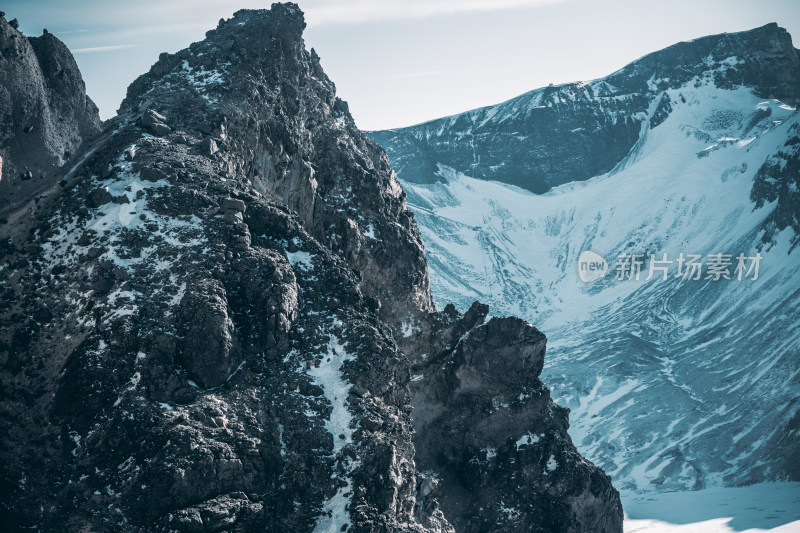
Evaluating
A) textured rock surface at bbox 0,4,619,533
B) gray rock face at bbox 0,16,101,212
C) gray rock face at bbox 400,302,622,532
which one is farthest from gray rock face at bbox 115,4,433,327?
gray rock face at bbox 400,302,622,532

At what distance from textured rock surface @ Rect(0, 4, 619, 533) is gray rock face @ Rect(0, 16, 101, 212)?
24.0ft

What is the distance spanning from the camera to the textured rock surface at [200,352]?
283 ft

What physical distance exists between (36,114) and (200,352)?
138 ft

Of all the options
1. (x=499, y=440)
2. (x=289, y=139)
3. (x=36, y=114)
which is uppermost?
(x=36, y=114)

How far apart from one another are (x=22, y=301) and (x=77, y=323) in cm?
560

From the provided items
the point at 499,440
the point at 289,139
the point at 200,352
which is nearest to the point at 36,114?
the point at 289,139

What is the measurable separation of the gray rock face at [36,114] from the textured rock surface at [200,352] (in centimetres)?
732

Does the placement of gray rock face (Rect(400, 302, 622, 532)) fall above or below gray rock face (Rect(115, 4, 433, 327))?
below

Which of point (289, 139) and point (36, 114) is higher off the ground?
point (36, 114)

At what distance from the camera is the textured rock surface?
86375 millimetres

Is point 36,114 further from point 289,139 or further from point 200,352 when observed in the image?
point 200,352

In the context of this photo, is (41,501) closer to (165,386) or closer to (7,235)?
(165,386)

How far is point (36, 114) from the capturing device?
4719 inches

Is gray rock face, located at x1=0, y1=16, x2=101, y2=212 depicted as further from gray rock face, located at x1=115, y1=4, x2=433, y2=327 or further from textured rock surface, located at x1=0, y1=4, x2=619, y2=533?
textured rock surface, located at x1=0, y1=4, x2=619, y2=533
